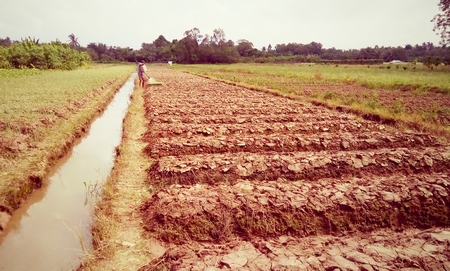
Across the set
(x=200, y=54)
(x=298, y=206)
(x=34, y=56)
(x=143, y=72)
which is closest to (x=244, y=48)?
(x=200, y=54)

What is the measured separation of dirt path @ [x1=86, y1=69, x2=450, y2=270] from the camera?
3.29 meters

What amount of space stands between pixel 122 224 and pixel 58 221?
1.38 m

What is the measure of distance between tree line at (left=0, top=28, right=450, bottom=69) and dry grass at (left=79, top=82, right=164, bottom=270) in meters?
41.6

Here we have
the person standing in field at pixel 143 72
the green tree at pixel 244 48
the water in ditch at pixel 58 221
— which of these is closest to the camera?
the water in ditch at pixel 58 221

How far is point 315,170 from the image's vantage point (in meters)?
5.82

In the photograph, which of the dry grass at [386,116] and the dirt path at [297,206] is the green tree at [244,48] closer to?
the dry grass at [386,116]

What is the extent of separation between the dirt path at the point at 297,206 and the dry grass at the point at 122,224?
18 cm

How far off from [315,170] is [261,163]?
1.16 meters

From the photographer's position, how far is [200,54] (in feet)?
309

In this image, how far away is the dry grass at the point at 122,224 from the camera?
137 inches

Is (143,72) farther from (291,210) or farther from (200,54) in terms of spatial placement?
(200,54)

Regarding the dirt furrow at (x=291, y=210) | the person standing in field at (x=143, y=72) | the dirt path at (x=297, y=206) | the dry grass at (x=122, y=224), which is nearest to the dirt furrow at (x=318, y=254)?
the dirt path at (x=297, y=206)

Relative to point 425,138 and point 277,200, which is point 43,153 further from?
point 425,138

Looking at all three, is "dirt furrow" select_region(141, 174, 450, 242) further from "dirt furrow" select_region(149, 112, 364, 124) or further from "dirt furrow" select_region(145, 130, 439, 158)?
"dirt furrow" select_region(149, 112, 364, 124)
